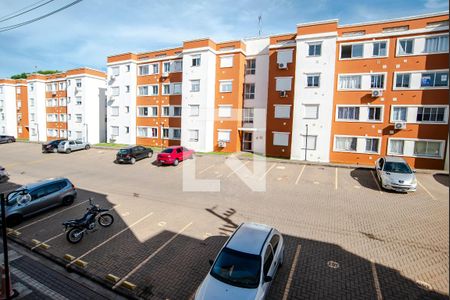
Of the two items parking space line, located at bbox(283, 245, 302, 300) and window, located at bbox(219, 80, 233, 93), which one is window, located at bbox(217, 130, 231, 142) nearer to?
window, located at bbox(219, 80, 233, 93)

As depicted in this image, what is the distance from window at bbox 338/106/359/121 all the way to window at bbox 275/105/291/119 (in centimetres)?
510

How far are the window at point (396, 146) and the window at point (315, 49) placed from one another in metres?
10.9

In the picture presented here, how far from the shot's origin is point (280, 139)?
1112 inches

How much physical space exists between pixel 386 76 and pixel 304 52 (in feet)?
25.9

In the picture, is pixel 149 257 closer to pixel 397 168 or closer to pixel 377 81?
pixel 397 168

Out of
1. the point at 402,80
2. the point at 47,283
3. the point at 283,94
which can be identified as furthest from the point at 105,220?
the point at 402,80

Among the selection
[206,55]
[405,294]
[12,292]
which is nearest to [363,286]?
[405,294]

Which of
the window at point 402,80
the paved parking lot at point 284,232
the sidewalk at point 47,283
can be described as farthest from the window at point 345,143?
the sidewalk at point 47,283

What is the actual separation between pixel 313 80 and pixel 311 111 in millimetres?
3101

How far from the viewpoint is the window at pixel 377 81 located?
78.3 feet

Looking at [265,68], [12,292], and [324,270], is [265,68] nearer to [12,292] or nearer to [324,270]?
[324,270]

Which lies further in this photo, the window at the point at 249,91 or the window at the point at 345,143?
the window at the point at 249,91

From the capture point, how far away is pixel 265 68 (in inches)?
1165

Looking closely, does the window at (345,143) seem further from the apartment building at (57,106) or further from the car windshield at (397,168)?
the apartment building at (57,106)
